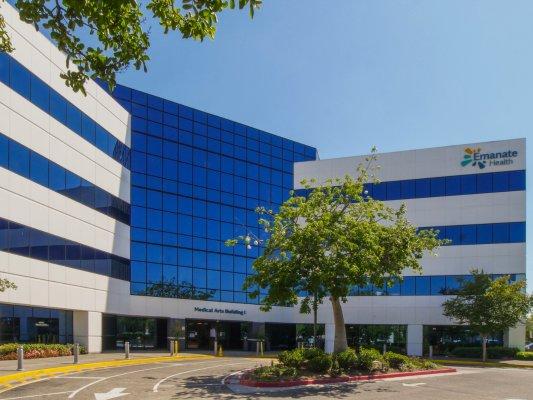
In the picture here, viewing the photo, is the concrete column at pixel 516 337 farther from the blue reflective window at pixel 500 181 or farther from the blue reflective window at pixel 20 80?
the blue reflective window at pixel 20 80

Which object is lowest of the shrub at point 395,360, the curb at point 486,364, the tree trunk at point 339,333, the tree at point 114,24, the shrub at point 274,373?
the curb at point 486,364

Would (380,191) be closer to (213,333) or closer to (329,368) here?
(213,333)

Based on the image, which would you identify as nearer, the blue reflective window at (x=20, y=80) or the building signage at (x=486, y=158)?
the blue reflective window at (x=20, y=80)

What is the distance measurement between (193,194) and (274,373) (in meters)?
27.8

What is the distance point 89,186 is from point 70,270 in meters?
5.75

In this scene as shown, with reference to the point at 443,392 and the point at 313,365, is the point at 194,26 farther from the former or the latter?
the point at 313,365

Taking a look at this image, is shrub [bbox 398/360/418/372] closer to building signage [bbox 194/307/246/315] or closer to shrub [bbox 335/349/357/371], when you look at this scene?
shrub [bbox 335/349/357/371]

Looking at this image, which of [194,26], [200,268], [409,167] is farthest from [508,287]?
[194,26]

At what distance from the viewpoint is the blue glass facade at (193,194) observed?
44.3m

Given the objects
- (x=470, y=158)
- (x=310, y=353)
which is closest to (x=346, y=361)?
(x=310, y=353)

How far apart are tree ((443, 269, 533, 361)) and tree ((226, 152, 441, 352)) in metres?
11.5

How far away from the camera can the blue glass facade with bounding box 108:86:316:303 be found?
4428 cm

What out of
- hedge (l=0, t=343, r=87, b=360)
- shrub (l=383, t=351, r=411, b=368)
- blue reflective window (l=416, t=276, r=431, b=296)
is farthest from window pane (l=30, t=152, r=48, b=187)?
blue reflective window (l=416, t=276, r=431, b=296)

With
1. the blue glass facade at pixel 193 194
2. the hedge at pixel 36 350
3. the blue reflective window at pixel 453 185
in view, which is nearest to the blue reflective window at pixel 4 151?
the hedge at pixel 36 350
